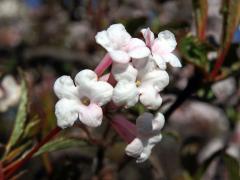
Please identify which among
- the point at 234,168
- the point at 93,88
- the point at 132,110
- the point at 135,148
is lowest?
the point at 234,168

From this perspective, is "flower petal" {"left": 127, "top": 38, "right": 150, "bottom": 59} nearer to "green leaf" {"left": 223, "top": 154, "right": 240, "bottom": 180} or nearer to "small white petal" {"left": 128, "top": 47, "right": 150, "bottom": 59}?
"small white petal" {"left": 128, "top": 47, "right": 150, "bottom": 59}

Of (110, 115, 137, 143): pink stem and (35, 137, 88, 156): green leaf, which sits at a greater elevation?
(110, 115, 137, 143): pink stem

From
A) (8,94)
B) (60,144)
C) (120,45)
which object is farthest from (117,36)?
(8,94)

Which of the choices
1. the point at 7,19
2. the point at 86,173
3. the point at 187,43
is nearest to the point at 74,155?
the point at 86,173

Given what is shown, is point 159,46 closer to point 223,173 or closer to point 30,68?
point 223,173

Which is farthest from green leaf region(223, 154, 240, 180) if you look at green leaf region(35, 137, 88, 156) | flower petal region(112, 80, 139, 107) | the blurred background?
flower petal region(112, 80, 139, 107)

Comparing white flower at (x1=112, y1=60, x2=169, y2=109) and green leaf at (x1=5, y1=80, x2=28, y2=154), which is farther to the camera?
green leaf at (x1=5, y1=80, x2=28, y2=154)

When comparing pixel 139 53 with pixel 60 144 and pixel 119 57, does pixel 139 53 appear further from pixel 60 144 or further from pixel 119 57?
pixel 60 144
